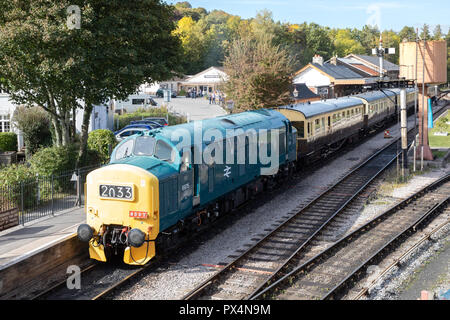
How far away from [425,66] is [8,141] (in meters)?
25.8

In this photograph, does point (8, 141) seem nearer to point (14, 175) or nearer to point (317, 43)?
point (14, 175)

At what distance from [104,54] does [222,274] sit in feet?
38.3

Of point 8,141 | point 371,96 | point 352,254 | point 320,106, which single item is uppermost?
point 371,96

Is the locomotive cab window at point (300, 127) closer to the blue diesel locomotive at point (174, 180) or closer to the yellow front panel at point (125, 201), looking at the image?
the blue diesel locomotive at point (174, 180)

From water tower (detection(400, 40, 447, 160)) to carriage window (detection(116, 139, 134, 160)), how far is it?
19177 mm

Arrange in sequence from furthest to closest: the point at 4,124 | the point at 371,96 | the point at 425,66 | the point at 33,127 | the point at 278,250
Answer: the point at 371,96 → the point at 4,124 → the point at 33,127 → the point at 425,66 → the point at 278,250

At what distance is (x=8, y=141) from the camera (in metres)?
31.0

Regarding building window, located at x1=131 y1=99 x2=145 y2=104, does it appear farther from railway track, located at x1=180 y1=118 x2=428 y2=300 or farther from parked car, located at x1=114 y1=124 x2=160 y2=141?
railway track, located at x1=180 y1=118 x2=428 y2=300

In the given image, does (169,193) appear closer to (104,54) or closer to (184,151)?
(184,151)

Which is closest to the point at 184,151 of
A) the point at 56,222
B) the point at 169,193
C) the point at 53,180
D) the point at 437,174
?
the point at 169,193

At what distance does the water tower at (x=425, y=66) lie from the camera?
27375 mm

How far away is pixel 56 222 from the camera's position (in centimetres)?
1691

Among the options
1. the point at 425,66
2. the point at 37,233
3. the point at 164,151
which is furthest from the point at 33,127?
the point at 425,66

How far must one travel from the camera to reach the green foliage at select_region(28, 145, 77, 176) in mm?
20969
